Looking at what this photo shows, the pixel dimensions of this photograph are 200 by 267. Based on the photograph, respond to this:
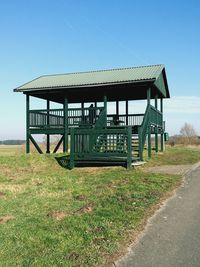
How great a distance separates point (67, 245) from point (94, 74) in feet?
58.4

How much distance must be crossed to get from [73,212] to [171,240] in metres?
2.42

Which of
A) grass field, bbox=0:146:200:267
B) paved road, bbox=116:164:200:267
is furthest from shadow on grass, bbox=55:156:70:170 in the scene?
paved road, bbox=116:164:200:267

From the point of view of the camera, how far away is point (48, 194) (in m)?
9.54

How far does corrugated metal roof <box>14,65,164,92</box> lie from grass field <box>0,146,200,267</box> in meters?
6.55

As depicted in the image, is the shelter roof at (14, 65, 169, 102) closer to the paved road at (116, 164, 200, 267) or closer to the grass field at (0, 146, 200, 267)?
the grass field at (0, 146, 200, 267)

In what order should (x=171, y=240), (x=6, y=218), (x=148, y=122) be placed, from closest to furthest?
(x=171, y=240) → (x=6, y=218) → (x=148, y=122)

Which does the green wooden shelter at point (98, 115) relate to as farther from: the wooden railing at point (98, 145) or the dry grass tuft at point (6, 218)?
the dry grass tuft at point (6, 218)

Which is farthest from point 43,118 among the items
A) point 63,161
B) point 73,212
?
point 73,212

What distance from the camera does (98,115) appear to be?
1841cm

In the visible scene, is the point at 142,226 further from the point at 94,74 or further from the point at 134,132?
the point at 94,74

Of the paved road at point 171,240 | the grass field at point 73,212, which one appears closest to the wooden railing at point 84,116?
the grass field at point 73,212

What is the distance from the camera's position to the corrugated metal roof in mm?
18719

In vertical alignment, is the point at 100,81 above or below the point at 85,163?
above

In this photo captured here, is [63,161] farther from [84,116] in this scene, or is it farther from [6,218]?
[6,218]
